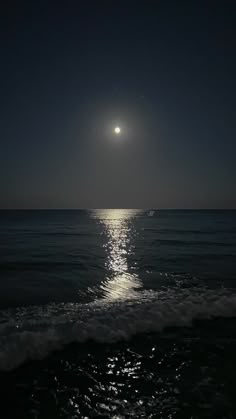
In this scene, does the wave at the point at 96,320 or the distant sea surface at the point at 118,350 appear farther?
the wave at the point at 96,320

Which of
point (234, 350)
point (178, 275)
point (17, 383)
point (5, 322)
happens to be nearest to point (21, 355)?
point (17, 383)

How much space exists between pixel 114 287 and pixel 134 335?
16.1 ft

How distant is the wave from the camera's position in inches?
213

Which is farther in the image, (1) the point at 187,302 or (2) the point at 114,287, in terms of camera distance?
(2) the point at 114,287

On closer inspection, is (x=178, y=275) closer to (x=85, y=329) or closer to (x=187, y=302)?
(x=187, y=302)

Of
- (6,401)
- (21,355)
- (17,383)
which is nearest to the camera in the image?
(6,401)

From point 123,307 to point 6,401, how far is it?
460 centimetres

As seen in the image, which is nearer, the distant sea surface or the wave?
the distant sea surface

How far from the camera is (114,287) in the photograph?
35.7 ft

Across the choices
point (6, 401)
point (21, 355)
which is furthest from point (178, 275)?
point (6, 401)

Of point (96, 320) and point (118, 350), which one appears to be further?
point (96, 320)

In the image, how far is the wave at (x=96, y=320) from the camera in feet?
17.7

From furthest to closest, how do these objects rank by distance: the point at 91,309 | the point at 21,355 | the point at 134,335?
the point at 91,309, the point at 134,335, the point at 21,355

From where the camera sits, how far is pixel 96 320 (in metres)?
6.73
